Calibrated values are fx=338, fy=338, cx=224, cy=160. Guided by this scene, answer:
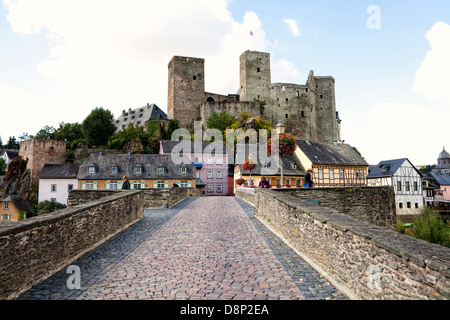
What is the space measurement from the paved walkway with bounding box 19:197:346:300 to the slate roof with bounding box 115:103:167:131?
244ft

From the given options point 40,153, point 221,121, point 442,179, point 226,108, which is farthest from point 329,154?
point 40,153

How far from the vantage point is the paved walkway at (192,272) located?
4855 mm

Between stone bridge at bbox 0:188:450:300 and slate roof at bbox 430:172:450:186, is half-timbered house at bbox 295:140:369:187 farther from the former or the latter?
stone bridge at bbox 0:188:450:300

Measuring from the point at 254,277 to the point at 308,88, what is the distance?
261 ft

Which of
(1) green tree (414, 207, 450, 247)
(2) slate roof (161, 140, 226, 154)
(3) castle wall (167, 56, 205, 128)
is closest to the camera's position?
(1) green tree (414, 207, 450, 247)

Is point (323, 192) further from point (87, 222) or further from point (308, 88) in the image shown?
point (308, 88)

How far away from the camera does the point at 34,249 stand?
5.27m

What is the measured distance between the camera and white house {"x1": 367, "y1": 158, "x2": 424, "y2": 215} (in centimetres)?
4559

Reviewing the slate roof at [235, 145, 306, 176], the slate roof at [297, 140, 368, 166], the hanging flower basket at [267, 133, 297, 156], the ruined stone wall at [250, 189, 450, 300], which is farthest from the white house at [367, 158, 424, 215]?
the ruined stone wall at [250, 189, 450, 300]

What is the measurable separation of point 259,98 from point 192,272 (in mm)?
73877

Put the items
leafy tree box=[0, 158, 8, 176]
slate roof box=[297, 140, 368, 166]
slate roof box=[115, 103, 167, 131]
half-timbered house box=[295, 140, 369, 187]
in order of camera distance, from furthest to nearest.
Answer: slate roof box=[115, 103, 167, 131], leafy tree box=[0, 158, 8, 176], slate roof box=[297, 140, 368, 166], half-timbered house box=[295, 140, 369, 187]

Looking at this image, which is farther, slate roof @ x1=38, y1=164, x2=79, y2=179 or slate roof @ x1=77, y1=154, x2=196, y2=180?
slate roof @ x1=38, y1=164, x2=79, y2=179
